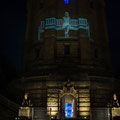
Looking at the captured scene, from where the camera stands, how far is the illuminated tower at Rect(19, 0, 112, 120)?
79.9 feet

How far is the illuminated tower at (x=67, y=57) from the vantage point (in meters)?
24.3

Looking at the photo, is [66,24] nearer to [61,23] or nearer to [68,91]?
[61,23]

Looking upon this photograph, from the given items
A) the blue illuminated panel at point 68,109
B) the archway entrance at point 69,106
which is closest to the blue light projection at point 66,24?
the archway entrance at point 69,106

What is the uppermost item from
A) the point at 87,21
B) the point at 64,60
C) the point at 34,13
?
the point at 34,13

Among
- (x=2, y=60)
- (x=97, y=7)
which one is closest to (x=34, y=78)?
(x=97, y=7)

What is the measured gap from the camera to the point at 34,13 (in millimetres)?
36344

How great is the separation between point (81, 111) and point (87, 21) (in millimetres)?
15814

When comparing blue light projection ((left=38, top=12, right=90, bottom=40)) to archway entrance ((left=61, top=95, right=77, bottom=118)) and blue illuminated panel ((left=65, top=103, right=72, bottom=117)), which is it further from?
blue illuminated panel ((left=65, top=103, right=72, bottom=117))

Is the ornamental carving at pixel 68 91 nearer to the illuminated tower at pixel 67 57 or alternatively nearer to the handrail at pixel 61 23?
the illuminated tower at pixel 67 57

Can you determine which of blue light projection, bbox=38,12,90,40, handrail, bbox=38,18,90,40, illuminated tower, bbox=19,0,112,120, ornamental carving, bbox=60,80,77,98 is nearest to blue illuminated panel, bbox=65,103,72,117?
illuminated tower, bbox=19,0,112,120

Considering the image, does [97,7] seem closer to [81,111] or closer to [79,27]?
[79,27]

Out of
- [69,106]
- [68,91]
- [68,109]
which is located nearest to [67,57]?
[68,91]

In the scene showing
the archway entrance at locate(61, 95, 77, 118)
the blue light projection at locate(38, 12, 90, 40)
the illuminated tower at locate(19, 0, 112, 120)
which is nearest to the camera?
the archway entrance at locate(61, 95, 77, 118)

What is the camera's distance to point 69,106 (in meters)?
23.9
